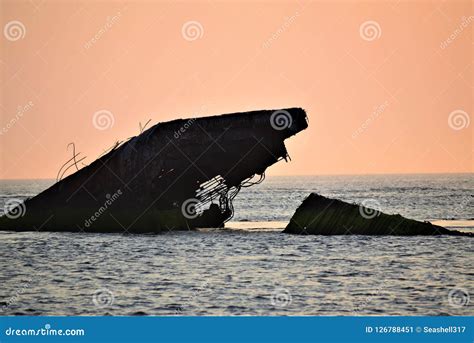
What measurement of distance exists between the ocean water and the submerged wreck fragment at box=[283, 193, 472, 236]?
81cm

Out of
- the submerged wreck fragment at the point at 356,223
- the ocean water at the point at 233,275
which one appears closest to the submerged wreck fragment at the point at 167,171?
the ocean water at the point at 233,275

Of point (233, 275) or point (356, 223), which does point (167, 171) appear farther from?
point (233, 275)

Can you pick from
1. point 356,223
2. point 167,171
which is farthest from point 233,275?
point 356,223

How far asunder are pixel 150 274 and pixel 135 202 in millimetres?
9768

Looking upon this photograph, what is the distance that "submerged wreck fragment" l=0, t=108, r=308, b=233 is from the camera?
3153cm

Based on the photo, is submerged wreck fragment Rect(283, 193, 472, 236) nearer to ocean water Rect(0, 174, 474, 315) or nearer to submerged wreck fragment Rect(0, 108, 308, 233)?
ocean water Rect(0, 174, 474, 315)

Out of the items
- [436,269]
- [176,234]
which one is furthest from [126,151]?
[436,269]

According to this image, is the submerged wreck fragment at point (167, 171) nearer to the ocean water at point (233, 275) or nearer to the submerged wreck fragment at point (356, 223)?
the ocean water at point (233, 275)

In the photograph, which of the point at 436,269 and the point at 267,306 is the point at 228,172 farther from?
the point at 267,306

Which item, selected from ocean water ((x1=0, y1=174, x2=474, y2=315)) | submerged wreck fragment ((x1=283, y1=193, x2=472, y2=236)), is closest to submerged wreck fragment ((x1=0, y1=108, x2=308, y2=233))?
ocean water ((x1=0, y1=174, x2=474, y2=315))

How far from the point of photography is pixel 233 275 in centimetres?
2277

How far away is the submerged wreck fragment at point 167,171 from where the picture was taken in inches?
1241

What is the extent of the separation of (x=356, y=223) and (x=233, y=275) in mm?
11227

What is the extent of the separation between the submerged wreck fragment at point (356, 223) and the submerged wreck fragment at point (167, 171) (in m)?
2.67
